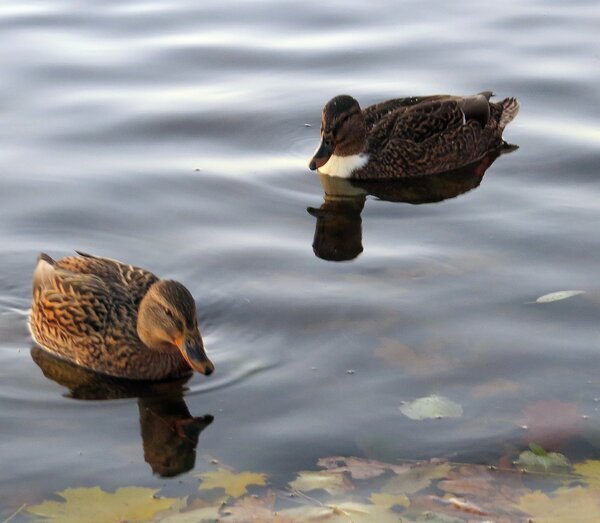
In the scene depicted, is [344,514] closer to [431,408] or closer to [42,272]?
[431,408]

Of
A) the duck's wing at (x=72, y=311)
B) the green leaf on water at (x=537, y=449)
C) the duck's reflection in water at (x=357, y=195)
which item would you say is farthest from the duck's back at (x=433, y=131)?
the green leaf on water at (x=537, y=449)

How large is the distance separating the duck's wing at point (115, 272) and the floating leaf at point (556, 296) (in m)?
2.44

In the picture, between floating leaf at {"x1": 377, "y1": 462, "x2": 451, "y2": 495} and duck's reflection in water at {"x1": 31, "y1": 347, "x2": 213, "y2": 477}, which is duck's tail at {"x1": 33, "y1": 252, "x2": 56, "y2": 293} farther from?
floating leaf at {"x1": 377, "y1": 462, "x2": 451, "y2": 495}

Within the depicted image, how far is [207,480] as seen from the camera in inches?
257

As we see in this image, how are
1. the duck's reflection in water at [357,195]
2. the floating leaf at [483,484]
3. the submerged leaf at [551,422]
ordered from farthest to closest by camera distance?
the duck's reflection in water at [357,195] < the submerged leaf at [551,422] < the floating leaf at [483,484]

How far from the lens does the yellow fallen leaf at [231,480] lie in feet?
21.1

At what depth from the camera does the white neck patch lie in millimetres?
11133

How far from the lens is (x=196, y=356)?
24.1 ft

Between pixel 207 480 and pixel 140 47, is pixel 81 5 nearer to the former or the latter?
pixel 140 47

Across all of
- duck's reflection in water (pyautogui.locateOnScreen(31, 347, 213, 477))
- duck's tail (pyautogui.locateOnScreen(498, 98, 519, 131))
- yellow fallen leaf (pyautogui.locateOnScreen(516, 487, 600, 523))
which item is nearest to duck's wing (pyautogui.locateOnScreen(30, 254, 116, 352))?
duck's reflection in water (pyautogui.locateOnScreen(31, 347, 213, 477))

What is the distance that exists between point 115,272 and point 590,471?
10.5 feet

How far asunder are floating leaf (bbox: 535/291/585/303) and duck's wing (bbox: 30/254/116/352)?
2.69 meters

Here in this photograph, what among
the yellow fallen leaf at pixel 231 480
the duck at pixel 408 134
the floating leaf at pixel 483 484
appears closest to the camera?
the floating leaf at pixel 483 484

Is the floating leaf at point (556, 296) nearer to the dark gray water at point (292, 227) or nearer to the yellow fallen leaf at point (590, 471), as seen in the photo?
the dark gray water at point (292, 227)
